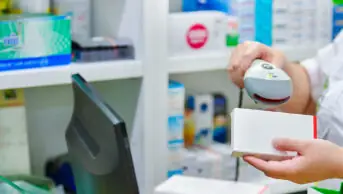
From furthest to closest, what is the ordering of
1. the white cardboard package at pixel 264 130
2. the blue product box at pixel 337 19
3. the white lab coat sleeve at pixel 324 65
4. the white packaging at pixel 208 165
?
the blue product box at pixel 337 19
the white packaging at pixel 208 165
the white lab coat sleeve at pixel 324 65
the white cardboard package at pixel 264 130

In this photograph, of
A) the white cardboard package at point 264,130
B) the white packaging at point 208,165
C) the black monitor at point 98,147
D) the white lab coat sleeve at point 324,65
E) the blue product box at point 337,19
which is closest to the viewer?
the black monitor at point 98,147

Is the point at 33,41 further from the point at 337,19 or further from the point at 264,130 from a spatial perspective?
the point at 337,19

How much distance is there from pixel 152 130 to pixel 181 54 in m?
0.22

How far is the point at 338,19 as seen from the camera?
5.97ft

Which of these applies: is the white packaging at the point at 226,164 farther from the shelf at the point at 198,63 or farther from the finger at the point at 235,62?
the finger at the point at 235,62

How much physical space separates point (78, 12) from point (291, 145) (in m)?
0.73

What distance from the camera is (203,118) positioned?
174 centimetres

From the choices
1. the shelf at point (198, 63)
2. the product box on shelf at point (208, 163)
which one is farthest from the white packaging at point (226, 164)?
the shelf at point (198, 63)

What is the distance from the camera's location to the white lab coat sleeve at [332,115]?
1.44 m

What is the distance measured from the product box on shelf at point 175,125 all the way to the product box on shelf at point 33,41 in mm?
303

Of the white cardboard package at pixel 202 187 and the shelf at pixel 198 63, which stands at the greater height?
the shelf at pixel 198 63

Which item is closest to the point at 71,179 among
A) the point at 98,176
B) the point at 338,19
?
the point at 98,176

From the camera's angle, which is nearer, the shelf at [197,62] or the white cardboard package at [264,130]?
the white cardboard package at [264,130]

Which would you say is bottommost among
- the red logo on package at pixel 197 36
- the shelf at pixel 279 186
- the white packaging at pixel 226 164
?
the shelf at pixel 279 186
